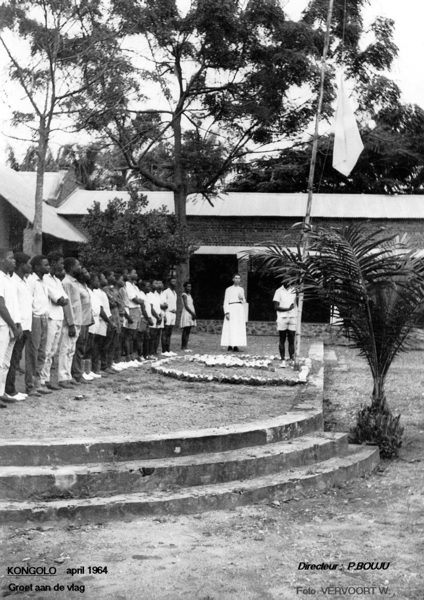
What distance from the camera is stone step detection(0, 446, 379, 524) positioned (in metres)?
5.11

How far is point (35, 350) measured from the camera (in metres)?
8.98

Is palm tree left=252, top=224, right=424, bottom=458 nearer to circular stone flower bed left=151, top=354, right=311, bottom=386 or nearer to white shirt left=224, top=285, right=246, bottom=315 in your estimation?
circular stone flower bed left=151, top=354, right=311, bottom=386

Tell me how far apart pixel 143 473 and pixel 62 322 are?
4.17 metres

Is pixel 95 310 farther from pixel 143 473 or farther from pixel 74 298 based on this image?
pixel 143 473

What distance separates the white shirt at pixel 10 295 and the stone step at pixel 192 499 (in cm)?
316

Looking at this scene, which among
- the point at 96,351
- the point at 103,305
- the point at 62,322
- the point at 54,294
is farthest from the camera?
the point at 96,351

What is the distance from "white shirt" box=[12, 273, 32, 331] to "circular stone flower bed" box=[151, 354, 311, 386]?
326 centimetres

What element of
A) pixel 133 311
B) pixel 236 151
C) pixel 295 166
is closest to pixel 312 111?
pixel 236 151

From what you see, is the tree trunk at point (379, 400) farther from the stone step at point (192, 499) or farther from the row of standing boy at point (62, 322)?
the row of standing boy at point (62, 322)

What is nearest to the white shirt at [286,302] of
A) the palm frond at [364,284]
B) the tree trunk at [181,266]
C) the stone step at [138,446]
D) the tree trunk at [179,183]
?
the palm frond at [364,284]

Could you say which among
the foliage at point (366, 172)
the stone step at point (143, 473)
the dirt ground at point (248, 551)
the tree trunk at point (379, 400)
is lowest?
the dirt ground at point (248, 551)

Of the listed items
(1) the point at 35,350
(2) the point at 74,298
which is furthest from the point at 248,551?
(2) the point at 74,298

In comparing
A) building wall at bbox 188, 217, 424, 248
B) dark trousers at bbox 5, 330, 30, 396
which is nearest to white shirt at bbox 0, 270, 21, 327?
dark trousers at bbox 5, 330, 30, 396

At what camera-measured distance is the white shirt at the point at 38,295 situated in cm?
891
